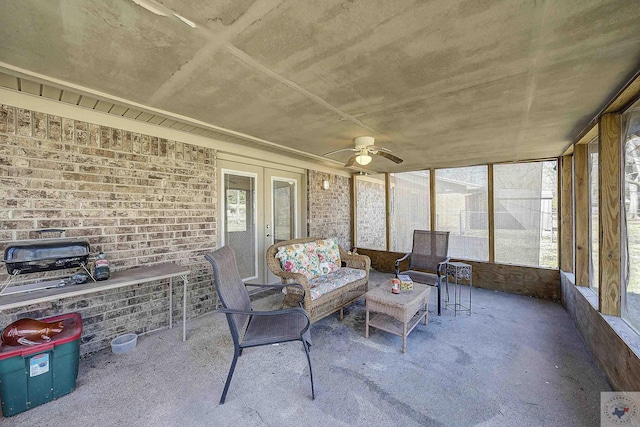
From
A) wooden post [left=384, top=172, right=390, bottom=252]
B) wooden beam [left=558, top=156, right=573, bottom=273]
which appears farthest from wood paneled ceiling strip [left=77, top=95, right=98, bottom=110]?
wooden beam [left=558, top=156, right=573, bottom=273]

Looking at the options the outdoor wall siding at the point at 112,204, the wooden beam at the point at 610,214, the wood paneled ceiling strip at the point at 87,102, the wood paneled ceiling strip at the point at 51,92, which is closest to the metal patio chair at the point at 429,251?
the wooden beam at the point at 610,214

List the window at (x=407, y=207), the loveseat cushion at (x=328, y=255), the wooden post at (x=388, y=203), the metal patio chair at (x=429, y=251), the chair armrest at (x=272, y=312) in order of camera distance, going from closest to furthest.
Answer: the chair armrest at (x=272, y=312) → the loveseat cushion at (x=328, y=255) → the metal patio chair at (x=429, y=251) → the window at (x=407, y=207) → the wooden post at (x=388, y=203)

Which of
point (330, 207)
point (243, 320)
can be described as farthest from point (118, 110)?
point (330, 207)

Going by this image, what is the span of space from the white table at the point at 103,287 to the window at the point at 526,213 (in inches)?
200

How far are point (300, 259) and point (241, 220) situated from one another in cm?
127

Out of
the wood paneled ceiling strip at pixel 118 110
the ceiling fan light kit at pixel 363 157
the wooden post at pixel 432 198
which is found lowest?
the wooden post at pixel 432 198

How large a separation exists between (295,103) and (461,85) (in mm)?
1354

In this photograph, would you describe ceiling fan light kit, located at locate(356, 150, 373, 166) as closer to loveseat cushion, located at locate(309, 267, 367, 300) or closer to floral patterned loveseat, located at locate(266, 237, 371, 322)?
floral patterned loveseat, located at locate(266, 237, 371, 322)

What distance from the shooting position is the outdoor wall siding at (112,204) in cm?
213

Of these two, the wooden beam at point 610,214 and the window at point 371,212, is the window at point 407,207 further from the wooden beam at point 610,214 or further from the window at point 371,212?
the wooden beam at point 610,214

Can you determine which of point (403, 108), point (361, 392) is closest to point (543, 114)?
point (403, 108)

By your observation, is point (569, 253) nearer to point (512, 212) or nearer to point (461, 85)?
point (512, 212)

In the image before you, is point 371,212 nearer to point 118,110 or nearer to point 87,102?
point 118,110
